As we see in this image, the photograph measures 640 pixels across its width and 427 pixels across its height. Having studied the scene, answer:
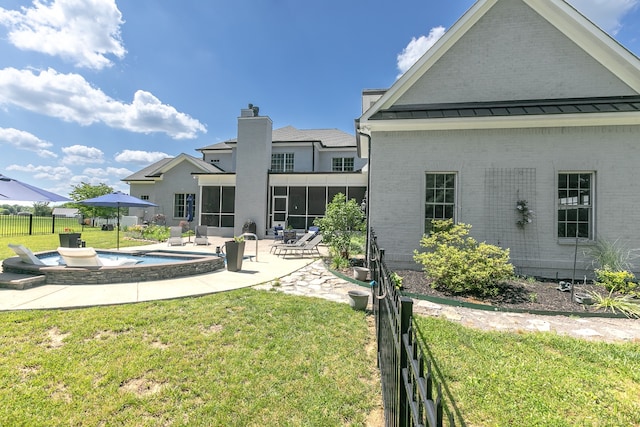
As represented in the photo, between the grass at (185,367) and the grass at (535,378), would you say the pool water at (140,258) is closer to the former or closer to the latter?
the grass at (185,367)

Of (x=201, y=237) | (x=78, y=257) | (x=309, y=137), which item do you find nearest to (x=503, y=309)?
(x=78, y=257)

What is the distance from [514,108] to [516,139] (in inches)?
37.6

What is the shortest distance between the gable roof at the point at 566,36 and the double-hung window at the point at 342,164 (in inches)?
592

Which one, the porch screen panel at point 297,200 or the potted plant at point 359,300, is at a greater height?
the porch screen panel at point 297,200

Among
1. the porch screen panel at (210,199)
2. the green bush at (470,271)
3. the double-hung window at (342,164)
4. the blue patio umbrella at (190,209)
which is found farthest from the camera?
the double-hung window at (342,164)

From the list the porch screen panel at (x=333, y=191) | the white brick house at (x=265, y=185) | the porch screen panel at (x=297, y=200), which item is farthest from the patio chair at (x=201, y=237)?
the porch screen panel at (x=333, y=191)

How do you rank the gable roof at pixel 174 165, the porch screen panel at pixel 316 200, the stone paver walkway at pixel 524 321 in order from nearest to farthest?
1. the stone paver walkway at pixel 524 321
2. the porch screen panel at pixel 316 200
3. the gable roof at pixel 174 165

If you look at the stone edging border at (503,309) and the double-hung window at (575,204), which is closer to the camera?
the stone edging border at (503,309)

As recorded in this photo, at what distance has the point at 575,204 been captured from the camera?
27.1ft

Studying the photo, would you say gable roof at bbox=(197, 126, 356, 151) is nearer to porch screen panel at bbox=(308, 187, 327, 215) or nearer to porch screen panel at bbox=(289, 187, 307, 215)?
porch screen panel at bbox=(289, 187, 307, 215)

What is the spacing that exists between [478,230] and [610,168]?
13.0 ft

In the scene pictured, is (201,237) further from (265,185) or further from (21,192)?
(21,192)

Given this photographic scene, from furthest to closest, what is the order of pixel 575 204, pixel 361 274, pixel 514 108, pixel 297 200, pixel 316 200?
1. pixel 297 200
2. pixel 316 200
3. pixel 514 108
4. pixel 575 204
5. pixel 361 274

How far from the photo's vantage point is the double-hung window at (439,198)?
894cm
